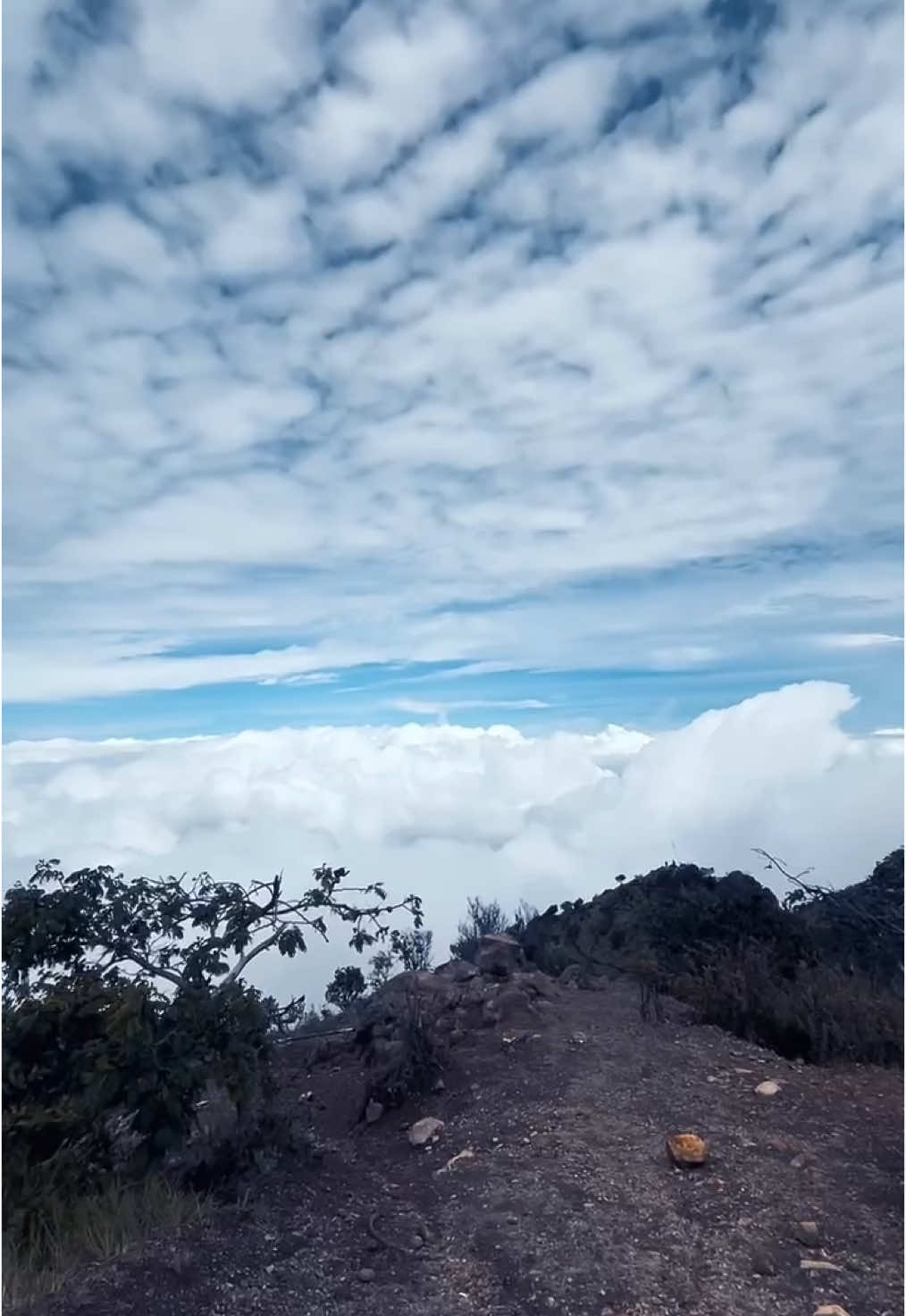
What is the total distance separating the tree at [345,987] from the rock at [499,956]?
105 centimetres

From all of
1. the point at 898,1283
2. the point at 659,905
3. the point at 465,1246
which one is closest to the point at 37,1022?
the point at 465,1246

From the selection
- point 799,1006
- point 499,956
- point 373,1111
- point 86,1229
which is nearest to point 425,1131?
point 373,1111

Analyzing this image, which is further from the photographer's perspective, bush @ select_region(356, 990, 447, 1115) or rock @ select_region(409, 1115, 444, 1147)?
bush @ select_region(356, 990, 447, 1115)

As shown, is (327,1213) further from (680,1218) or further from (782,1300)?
(782,1300)

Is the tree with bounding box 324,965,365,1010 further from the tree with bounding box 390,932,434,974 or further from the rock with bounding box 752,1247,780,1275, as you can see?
the rock with bounding box 752,1247,780,1275

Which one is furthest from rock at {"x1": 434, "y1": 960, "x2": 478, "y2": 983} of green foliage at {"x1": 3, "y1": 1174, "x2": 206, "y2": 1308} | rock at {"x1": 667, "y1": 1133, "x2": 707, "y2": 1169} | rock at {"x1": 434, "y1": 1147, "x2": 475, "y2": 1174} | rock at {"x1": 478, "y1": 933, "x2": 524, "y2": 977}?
green foliage at {"x1": 3, "y1": 1174, "x2": 206, "y2": 1308}

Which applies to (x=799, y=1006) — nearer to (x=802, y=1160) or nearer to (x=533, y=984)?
(x=533, y=984)

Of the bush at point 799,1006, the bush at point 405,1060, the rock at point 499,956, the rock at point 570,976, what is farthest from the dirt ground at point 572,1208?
the rock at point 570,976

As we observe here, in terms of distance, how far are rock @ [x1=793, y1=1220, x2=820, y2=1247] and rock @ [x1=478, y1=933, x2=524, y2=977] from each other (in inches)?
173

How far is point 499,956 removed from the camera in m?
9.54

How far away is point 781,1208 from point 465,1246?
1.43m

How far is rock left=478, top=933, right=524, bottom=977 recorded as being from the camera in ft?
30.3

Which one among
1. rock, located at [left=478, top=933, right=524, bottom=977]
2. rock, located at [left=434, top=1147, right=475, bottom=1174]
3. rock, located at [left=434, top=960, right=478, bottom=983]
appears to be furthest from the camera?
rock, located at [left=478, top=933, right=524, bottom=977]

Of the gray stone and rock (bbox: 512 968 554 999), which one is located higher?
rock (bbox: 512 968 554 999)
